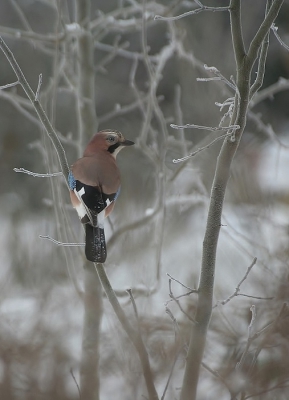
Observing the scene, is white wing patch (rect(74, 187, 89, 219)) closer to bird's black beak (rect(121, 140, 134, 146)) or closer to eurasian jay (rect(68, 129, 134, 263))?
eurasian jay (rect(68, 129, 134, 263))

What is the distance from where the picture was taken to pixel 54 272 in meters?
2.77

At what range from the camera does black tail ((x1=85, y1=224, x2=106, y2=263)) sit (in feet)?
8.34

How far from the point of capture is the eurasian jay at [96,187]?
2.73m

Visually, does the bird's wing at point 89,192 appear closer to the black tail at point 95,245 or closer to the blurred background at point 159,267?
the black tail at point 95,245

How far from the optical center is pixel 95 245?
2.67 meters

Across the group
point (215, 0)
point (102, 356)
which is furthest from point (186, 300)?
point (215, 0)

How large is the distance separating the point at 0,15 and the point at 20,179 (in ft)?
7.93

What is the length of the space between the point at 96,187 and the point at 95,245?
39 centimetres

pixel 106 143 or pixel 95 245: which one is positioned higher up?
pixel 106 143

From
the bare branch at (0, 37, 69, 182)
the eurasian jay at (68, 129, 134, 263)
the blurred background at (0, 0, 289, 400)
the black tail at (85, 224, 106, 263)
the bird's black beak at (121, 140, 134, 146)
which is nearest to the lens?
the blurred background at (0, 0, 289, 400)

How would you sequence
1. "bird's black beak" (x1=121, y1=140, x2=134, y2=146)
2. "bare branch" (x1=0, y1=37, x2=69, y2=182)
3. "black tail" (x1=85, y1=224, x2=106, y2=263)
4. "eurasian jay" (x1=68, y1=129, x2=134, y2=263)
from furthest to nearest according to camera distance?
"bird's black beak" (x1=121, y1=140, x2=134, y2=146) < "eurasian jay" (x1=68, y1=129, x2=134, y2=263) < "black tail" (x1=85, y1=224, x2=106, y2=263) < "bare branch" (x1=0, y1=37, x2=69, y2=182)

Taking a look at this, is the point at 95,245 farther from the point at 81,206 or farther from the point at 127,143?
the point at 127,143

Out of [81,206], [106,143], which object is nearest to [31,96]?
[81,206]

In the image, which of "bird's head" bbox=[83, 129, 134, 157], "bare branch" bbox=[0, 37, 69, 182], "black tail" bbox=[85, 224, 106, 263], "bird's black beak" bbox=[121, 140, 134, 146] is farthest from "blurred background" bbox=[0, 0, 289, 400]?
"bare branch" bbox=[0, 37, 69, 182]
